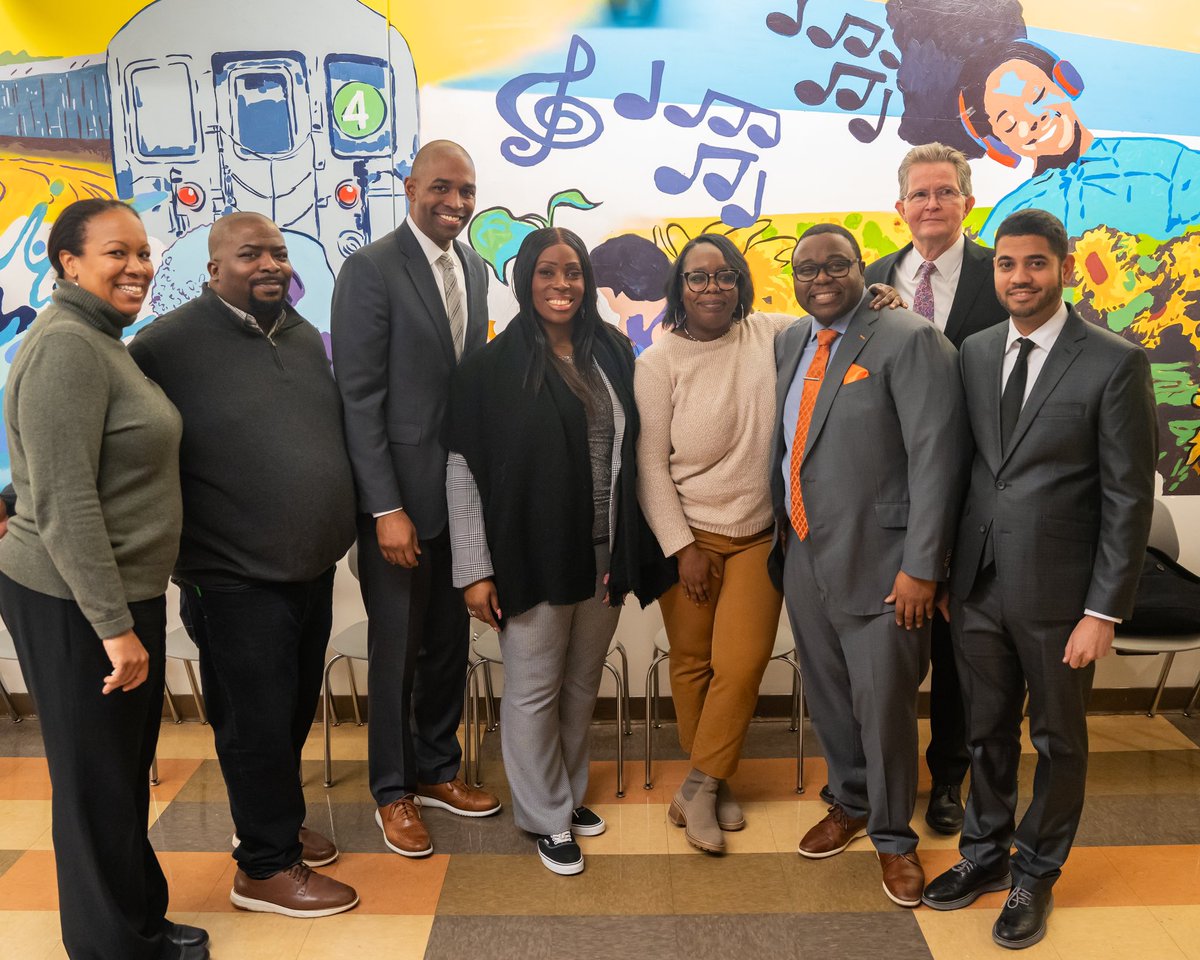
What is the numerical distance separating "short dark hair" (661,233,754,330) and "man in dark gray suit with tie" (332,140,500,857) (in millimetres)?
595

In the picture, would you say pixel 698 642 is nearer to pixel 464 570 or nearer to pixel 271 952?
pixel 464 570

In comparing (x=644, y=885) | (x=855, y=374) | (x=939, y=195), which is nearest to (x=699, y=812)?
(x=644, y=885)

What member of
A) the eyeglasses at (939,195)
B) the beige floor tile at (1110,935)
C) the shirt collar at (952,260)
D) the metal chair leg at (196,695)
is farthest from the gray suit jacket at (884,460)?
the metal chair leg at (196,695)

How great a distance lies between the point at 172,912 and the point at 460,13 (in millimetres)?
2919

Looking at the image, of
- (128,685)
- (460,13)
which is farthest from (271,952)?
(460,13)

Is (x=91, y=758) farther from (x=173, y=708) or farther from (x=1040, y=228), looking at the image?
(x=1040, y=228)

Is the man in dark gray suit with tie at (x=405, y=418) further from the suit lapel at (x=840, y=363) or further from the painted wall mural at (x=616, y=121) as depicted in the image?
the suit lapel at (x=840, y=363)

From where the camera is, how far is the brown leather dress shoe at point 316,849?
2734 millimetres

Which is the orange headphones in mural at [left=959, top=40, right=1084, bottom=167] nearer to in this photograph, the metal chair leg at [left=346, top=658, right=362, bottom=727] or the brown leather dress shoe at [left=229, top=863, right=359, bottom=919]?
the metal chair leg at [left=346, top=658, right=362, bottom=727]

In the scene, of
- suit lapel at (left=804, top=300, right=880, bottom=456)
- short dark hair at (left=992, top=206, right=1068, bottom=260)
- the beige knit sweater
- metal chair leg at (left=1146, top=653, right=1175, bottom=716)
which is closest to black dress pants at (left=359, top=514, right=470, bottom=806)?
the beige knit sweater

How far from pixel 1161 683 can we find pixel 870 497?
1960mm

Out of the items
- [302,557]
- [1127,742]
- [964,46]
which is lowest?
[1127,742]

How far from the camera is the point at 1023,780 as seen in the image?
315 cm

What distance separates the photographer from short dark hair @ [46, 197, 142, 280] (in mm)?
1985
